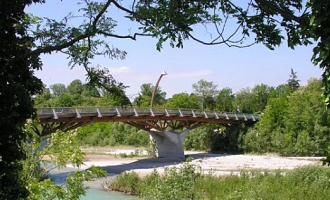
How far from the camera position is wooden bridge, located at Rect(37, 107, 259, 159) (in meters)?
26.2

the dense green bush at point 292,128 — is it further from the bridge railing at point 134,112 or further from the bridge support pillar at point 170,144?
the bridge support pillar at point 170,144

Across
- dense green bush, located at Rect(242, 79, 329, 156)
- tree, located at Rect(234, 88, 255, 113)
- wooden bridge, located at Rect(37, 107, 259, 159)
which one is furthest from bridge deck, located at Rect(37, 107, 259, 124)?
tree, located at Rect(234, 88, 255, 113)

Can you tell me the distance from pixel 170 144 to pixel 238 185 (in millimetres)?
23035

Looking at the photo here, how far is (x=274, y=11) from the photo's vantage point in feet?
11.3

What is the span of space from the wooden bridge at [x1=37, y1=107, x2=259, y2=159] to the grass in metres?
7.62

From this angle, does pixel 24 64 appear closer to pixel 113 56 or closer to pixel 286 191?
pixel 113 56

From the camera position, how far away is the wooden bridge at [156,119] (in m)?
26.2

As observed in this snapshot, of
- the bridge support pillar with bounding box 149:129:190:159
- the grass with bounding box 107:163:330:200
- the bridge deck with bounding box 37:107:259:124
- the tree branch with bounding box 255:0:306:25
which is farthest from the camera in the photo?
the bridge support pillar with bounding box 149:129:190:159

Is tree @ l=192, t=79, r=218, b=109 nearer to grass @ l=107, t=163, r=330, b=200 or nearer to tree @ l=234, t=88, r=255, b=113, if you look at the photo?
tree @ l=234, t=88, r=255, b=113

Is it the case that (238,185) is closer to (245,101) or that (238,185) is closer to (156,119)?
(156,119)

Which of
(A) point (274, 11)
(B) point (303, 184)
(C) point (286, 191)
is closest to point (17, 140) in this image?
(A) point (274, 11)

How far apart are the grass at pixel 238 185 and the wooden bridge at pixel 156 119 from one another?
7.62 metres

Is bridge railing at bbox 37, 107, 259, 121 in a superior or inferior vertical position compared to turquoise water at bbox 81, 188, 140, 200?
superior

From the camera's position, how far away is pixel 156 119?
35469 millimetres
